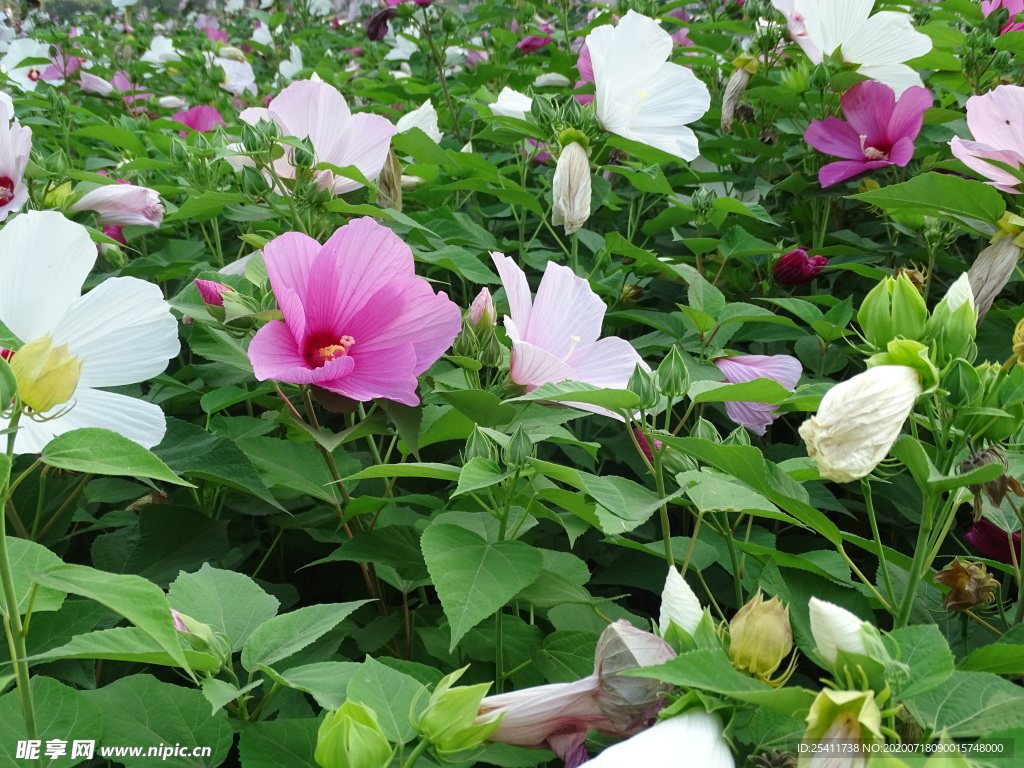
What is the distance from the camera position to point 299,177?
1070mm

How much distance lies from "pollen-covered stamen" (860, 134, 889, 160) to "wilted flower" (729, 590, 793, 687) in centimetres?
118

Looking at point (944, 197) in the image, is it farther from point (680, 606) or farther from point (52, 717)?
point (52, 717)

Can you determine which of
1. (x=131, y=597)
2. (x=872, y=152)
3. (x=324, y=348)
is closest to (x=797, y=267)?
(x=872, y=152)

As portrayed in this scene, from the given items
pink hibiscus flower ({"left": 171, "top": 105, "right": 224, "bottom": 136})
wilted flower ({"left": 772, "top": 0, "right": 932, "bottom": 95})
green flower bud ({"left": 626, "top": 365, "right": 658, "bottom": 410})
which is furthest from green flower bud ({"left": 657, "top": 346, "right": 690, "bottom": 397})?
pink hibiscus flower ({"left": 171, "top": 105, "right": 224, "bottom": 136})

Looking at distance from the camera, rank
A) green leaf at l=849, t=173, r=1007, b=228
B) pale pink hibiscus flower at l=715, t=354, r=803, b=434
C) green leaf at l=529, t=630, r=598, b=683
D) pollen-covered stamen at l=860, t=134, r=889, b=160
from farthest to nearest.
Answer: pollen-covered stamen at l=860, t=134, r=889, b=160, pale pink hibiscus flower at l=715, t=354, r=803, b=434, green leaf at l=849, t=173, r=1007, b=228, green leaf at l=529, t=630, r=598, b=683

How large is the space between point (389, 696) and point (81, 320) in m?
0.39

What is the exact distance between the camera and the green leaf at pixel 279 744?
65 centimetres

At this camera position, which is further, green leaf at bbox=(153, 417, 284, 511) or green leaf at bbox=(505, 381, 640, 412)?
green leaf at bbox=(153, 417, 284, 511)

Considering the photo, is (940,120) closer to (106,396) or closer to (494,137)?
Result: (494,137)

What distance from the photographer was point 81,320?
71cm

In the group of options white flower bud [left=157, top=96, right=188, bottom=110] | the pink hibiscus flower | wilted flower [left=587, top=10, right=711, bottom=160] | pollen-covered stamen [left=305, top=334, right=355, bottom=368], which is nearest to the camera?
pollen-covered stamen [left=305, top=334, right=355, bottom=368]

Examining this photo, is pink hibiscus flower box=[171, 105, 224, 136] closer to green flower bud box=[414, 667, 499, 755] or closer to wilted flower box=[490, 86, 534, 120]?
wilted flower box=[490, 86, 534, 120]

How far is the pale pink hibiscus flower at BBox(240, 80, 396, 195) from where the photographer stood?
43.9 inches

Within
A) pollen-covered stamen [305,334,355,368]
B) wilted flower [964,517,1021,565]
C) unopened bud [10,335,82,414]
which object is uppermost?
unopened bud [10,335,82,414]
